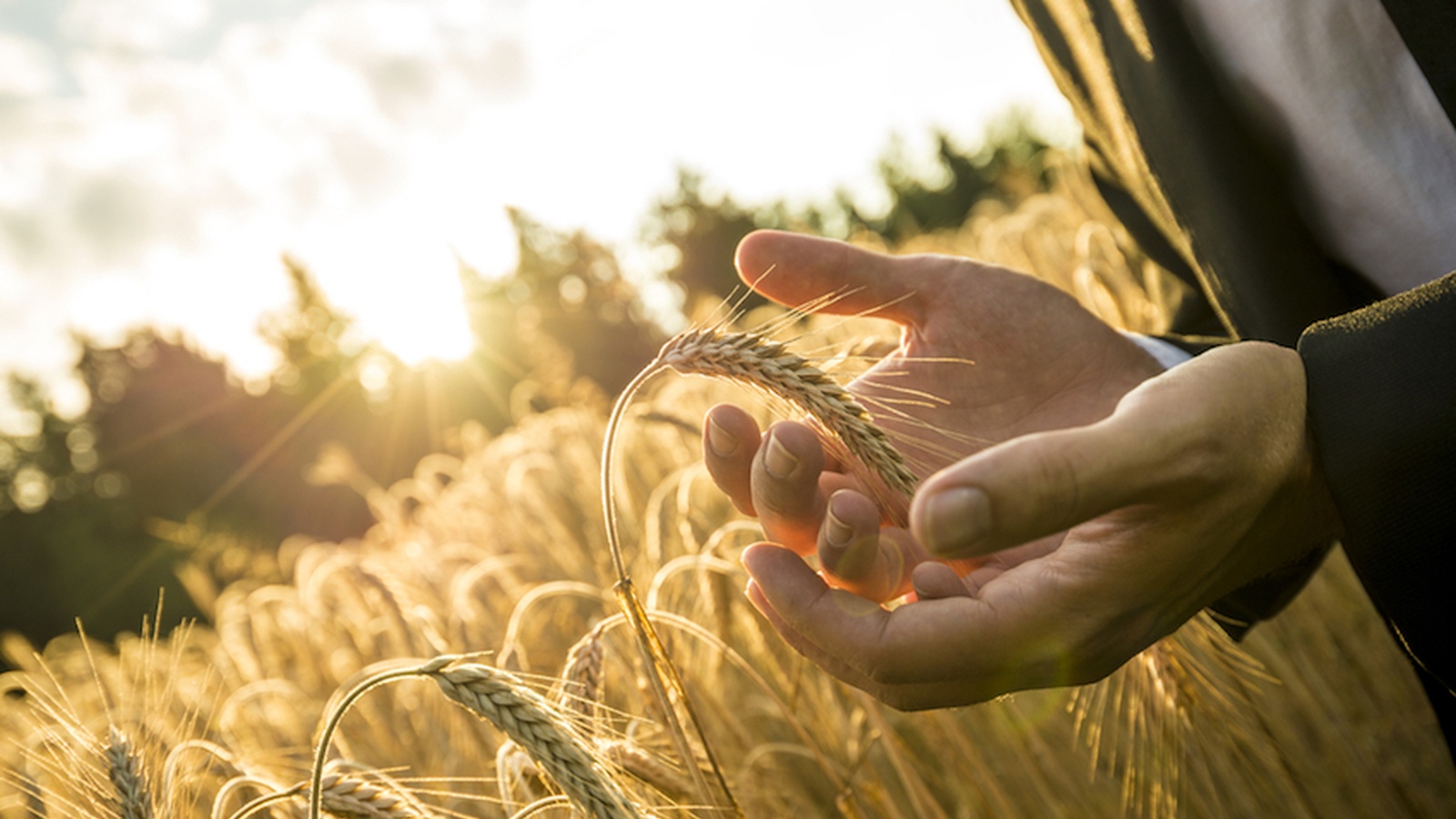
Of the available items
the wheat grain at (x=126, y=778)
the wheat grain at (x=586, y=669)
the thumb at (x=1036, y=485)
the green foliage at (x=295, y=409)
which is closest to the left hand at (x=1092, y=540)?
the thumb at (x=1036, y=485)

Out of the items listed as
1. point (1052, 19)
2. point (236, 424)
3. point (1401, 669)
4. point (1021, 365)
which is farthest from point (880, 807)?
point (236, 424)

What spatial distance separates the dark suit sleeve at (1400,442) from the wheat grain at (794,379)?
1.70 feet

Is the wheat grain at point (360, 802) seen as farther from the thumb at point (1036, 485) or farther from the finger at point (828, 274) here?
the finger at point (828, 274)

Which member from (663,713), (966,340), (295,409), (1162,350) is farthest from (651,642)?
(295,409)

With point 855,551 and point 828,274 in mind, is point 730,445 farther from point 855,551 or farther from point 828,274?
point 828,274

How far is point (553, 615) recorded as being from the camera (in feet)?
9.20

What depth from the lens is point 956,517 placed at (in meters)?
0.68

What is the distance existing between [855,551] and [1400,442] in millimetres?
652

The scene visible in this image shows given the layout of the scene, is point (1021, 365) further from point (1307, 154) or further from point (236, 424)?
point (236, 424)

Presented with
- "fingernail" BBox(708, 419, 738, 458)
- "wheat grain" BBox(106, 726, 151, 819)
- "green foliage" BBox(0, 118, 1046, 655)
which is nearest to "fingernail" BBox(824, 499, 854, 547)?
"fingernail" BBox(708, 419, 738, 458)

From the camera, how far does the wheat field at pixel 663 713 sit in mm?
1047

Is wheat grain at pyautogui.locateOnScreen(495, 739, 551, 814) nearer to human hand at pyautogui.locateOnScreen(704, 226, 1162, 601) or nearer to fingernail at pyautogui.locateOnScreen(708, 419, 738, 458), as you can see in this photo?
fingernail at pyautogui.locateOnScreen(708, 419, 738, 458)

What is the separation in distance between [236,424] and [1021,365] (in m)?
26.8

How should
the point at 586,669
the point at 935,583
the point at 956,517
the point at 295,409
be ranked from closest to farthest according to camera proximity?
the point at 956,517
the point at 935,583
the point at 586,669
the point at 295,409
